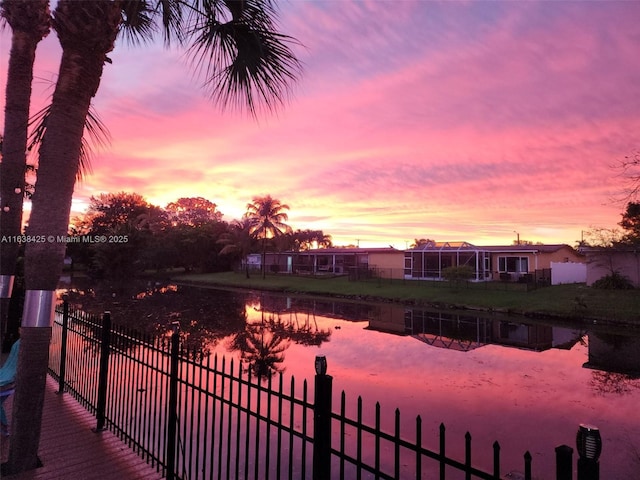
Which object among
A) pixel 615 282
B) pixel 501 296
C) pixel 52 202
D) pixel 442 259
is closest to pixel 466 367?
pixel 52 202

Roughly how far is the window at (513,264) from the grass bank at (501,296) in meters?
6.24

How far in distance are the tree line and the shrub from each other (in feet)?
94.5

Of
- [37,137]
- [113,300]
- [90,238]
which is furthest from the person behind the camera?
[90,238]

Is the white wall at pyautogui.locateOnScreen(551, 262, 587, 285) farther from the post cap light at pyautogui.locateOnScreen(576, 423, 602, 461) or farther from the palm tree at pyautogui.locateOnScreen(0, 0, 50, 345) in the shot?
the palm tree at pyautogui.locateOnScreen(0, 0, 50, 345)

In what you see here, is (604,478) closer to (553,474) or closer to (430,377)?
(553,474)

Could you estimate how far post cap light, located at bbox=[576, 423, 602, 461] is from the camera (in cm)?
168

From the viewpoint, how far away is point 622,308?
1855 centimetres

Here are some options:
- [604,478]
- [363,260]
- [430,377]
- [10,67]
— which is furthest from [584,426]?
[363,260]

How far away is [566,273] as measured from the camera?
3114 cm

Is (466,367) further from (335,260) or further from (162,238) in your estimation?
(162,238)

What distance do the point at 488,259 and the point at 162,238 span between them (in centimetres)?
4043

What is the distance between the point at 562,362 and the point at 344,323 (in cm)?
847

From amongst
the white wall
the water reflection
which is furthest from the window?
the water reflection

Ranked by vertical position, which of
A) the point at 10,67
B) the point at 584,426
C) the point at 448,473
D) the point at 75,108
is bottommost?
the point at 448,473
